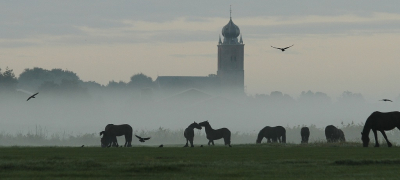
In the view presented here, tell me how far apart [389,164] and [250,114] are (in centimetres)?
12793

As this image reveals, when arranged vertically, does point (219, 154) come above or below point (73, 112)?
below

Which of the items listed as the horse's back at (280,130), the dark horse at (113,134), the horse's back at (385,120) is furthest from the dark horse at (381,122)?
the dark horse at (113,134)

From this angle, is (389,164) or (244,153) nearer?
(389,164)

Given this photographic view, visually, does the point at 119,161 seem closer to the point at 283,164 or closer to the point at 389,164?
the point at 283,164

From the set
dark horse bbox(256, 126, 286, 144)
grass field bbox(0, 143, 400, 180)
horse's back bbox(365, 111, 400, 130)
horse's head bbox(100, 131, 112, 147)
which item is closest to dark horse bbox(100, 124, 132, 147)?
horse's head bbox(100, 131, 112, 147)

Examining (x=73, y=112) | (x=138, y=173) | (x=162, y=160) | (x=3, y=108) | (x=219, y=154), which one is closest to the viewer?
(x=138, y=173)

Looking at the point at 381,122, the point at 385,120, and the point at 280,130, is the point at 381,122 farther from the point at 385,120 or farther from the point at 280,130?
the point at 280,130

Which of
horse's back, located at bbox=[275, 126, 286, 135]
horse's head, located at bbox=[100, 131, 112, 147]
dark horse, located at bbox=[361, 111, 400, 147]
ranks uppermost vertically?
horse's back, located at bbox=[275, 126, 286, 135]

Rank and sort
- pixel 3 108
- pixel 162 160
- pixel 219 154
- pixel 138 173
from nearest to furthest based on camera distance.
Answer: pixel 138 173
pixel 162 160
pixel 219 154
pixel 3 108

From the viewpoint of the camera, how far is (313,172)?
2705 centimetres

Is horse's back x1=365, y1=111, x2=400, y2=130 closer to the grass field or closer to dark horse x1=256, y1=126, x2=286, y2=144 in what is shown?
the grass field

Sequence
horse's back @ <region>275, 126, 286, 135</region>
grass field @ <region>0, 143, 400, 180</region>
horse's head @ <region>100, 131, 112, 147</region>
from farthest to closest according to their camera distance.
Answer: horse's back @ <region>275, 126, 286, 135</region>
horse's head @ <region>100, 131, 112, 147</region>
grass field @ <region>0, 143, 400, 180</region>

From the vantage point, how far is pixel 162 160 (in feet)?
104

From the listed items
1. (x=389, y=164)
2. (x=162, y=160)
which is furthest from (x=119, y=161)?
(x=389, y=164)
